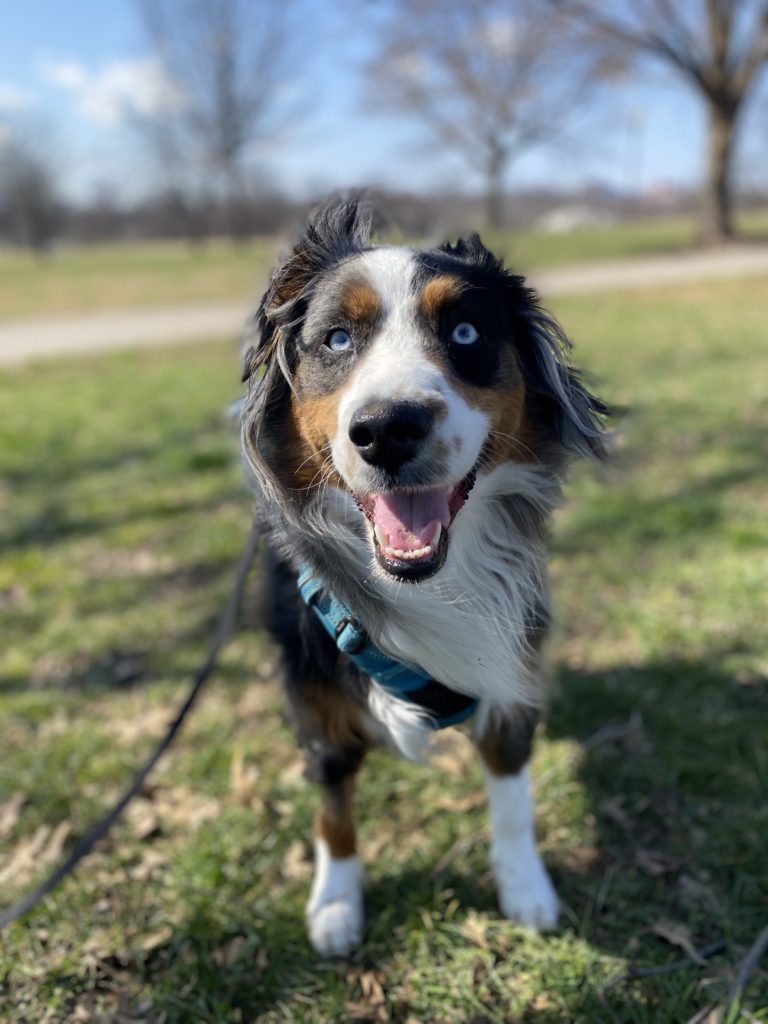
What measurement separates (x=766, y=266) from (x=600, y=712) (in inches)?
688

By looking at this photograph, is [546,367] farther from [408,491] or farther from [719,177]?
[719,177]

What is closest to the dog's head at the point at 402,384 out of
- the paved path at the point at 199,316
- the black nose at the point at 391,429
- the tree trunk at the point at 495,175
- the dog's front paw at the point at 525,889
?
the black nose at the point at 391,429

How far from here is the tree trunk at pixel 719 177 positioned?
20469 mm

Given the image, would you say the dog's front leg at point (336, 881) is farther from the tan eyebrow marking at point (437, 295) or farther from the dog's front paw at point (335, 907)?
the tan eyebrow marking at point (437, 295)

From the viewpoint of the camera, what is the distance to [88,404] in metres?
8.69

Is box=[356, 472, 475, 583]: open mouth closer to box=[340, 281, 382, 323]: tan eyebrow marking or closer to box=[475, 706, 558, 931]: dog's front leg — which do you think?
box=[340, 281, 382, 323]: tan eyebrow marking

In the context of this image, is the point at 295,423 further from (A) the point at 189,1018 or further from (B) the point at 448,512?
(A) the point at 189,1018

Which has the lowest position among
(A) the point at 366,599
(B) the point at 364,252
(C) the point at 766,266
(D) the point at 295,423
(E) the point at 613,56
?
(C) the point at 766,266

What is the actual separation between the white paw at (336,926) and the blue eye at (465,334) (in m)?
1.81

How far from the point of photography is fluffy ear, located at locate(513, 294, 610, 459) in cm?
212

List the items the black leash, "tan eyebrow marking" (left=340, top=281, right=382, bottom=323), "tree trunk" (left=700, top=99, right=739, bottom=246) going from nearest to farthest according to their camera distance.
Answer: "tan eyebrow marking" (left=340, top=281, right=382, bottom=323)
the black leash
"tree trunk" (left=700, top=99, right=739, bottom=246)

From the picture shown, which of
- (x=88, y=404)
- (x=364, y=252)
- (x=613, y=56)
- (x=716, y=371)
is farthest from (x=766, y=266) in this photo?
(x=364, y=252)

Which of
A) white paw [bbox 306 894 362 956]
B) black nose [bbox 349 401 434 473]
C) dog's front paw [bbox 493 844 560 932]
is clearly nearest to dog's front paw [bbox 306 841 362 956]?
white paw [bbox 306 894 362 956]

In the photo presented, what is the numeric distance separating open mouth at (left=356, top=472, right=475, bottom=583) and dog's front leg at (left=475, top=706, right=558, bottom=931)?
2.47ft
